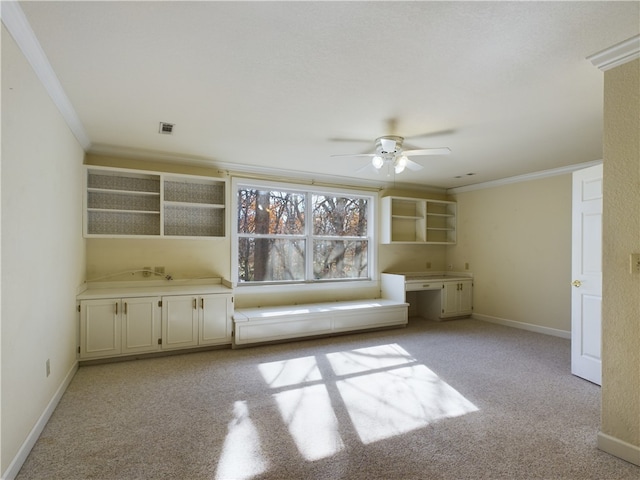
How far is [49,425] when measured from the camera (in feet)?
7.73

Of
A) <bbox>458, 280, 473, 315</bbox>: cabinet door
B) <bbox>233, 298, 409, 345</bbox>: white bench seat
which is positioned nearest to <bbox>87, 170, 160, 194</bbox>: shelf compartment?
<bbox>233, 298, 409, 345</bbox>: white bench seat

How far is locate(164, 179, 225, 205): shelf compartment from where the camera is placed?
441 cm

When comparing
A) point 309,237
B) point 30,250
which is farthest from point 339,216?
point 30,250

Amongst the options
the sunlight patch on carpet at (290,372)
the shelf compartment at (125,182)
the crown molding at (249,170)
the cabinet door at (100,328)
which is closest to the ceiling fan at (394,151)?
the crown molding at (249,170)

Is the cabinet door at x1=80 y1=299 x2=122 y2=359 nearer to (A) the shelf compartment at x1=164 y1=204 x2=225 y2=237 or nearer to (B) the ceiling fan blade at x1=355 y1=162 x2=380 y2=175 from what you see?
(A) the shelf compartment at x1=164 y1=204 x2=225 y2=237

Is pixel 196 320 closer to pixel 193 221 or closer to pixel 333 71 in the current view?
pixel 193 221

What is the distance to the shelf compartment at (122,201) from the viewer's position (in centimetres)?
399

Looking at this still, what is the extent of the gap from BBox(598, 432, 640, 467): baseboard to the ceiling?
2.29m

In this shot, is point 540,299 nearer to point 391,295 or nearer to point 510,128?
point 391,295

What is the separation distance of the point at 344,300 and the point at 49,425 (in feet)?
12.9

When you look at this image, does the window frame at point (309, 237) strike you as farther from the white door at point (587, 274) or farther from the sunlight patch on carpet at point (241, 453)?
the white door at point (587, 274)

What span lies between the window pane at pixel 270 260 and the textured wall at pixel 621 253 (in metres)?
3.86

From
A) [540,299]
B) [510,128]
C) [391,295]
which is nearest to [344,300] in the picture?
[391,295]

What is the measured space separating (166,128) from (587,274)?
4.29 meters
